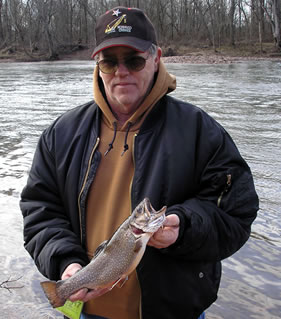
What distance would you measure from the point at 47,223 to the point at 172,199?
82 centimetres

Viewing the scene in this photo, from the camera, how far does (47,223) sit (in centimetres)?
277

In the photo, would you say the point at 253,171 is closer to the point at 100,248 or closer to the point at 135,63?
the point at 135,63

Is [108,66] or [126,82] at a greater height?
[108,66]

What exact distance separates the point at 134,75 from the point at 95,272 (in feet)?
3.96

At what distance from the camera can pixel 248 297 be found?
4.50m

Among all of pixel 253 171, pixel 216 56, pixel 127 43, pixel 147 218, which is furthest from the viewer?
pixel 216 56

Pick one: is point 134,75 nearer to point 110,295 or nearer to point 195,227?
point 195,227

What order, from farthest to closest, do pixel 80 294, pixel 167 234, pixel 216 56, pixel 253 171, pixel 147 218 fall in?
1. pixel 216 56
2. pixel 253 171
3. pixel 80 294
4. pixel 167 234
5. pixel 147 218

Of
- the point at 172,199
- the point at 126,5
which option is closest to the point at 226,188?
the point at 172,199

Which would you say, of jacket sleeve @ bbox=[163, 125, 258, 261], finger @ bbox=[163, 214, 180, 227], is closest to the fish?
finger @ bbox=[163, 214, 180, 227]

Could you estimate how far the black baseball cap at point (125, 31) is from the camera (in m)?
2.65

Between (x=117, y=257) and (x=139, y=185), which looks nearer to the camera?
(x=117, y=257)

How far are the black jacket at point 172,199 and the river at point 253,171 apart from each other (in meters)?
1.79

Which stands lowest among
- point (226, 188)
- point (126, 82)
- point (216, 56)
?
point (226, 188)
